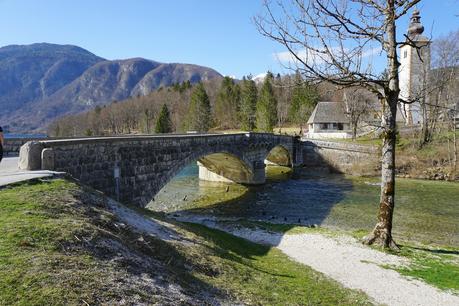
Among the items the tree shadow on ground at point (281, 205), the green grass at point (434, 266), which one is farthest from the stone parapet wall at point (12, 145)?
the green grass at point (434, 266)

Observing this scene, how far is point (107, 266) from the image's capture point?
666cm

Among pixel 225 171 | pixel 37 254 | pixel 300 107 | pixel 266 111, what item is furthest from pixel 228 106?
pixel 37 254

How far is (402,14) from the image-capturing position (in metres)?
13.8

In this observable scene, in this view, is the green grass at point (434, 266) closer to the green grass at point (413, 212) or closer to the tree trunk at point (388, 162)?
the tree trunk at point (388, 162)

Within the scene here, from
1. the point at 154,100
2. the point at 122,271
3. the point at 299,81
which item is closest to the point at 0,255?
the point at 122,271

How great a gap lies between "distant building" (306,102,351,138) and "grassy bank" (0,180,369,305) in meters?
62.3

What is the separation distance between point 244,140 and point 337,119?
3841 centimetres

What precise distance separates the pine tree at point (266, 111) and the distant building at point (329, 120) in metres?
10.3

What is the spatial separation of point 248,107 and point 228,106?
14.2 m

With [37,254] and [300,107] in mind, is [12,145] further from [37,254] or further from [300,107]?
[300,107]

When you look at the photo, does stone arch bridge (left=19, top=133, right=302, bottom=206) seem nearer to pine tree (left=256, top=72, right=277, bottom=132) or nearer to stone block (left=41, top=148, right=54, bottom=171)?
stone block (left=41, top=148, right=54, bottom=171)

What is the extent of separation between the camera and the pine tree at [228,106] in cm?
9925

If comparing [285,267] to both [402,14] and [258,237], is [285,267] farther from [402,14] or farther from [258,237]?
[402,14]

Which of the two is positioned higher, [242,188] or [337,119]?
[337,119]
